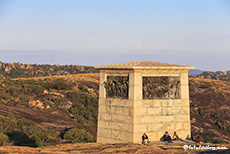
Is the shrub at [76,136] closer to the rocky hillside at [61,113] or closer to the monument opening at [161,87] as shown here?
the rocky hillside at [61,113]

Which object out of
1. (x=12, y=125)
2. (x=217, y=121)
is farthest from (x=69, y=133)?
(x=217, y=121)

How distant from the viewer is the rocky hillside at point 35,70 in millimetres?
92125

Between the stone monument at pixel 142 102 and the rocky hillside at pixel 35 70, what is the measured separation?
252 ft

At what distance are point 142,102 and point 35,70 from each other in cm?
8792

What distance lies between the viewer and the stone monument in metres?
14.5

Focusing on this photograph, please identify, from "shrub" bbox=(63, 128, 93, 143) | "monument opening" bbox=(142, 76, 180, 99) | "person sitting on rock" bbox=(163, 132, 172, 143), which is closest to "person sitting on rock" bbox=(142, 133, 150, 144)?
"person sitting on rock" bbox=(163, 132, 172, 143)

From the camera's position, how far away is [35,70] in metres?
98.5

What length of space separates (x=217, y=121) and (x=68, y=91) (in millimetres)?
22114

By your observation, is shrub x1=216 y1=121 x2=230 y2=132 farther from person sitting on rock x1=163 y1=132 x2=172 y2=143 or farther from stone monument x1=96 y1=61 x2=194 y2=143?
person sitting on rock x1=163 y1=132 x2=172 y2=143

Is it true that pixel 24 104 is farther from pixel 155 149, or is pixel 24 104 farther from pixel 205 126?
pixel 155 149

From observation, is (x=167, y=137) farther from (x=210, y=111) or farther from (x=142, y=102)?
(x=210, y=111)

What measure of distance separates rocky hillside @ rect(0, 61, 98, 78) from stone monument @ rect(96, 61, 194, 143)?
76753mm

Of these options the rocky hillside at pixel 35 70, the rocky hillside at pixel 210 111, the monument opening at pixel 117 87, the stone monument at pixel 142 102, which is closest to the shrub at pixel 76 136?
the stone monument at pixel 142 102

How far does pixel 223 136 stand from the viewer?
35.1m
